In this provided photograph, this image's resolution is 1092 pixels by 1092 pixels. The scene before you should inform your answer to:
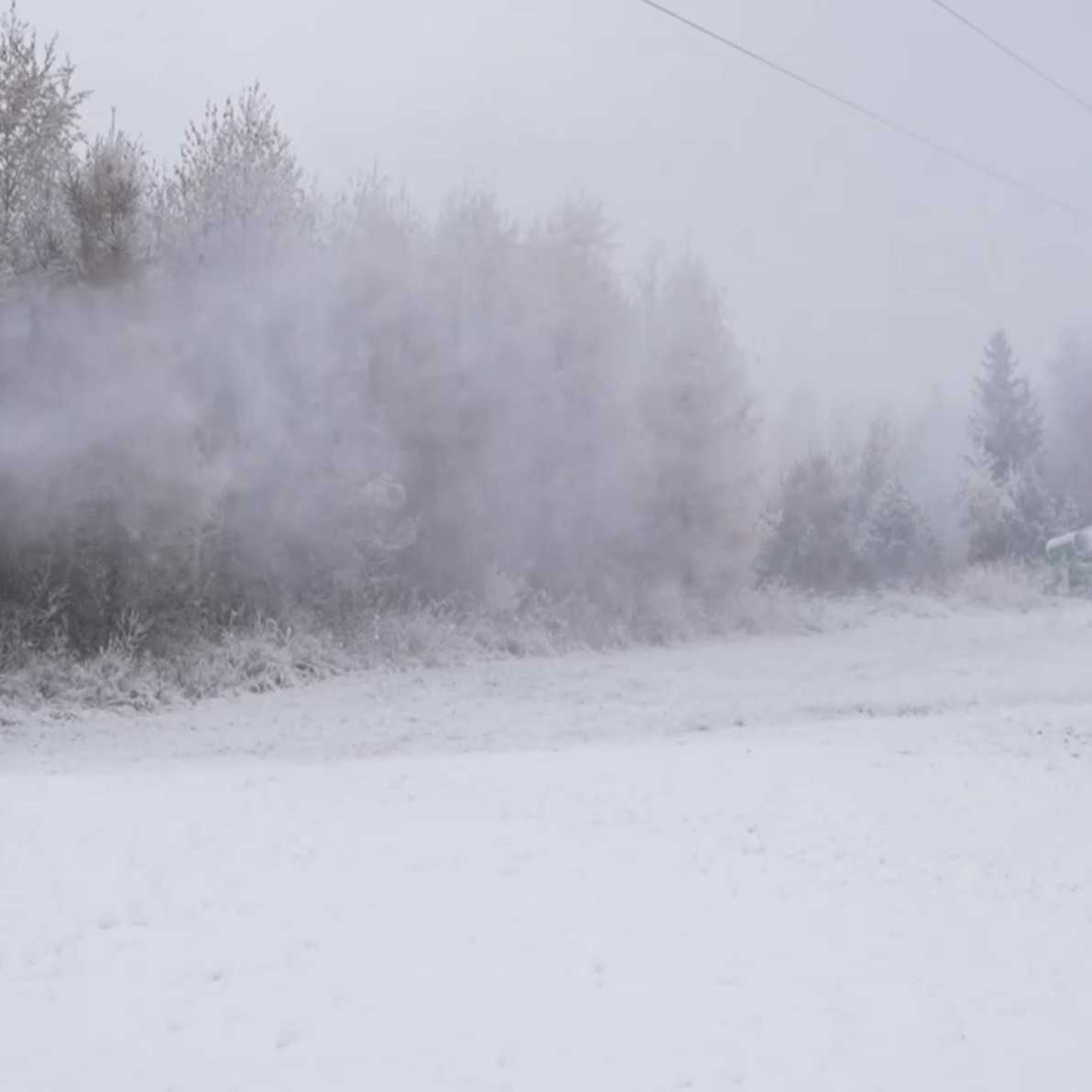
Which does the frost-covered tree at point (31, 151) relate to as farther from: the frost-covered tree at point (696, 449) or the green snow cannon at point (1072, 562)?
the green snow cannon at point (1072, 562)

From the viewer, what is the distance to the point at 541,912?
7516 mm

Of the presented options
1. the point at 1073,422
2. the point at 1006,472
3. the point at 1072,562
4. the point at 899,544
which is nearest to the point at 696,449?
the point at 899,544

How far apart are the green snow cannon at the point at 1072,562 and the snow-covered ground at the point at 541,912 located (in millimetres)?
28016

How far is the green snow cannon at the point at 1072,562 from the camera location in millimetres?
40250

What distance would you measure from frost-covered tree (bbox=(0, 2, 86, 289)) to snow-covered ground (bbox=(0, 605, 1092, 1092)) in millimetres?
8424

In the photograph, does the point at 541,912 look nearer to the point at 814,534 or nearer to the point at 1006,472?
the point at 814,534

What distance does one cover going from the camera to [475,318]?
90.0ft

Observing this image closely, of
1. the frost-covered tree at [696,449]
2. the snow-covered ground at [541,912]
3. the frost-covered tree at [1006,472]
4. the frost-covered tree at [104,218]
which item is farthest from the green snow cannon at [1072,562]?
the frost-covered tree at [104,218]

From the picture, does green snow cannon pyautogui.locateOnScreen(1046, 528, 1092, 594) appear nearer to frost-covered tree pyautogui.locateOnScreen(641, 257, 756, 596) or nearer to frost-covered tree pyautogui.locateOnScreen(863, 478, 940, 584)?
frost-covered tree pyautogui.locateOnScreen(863, 478, 940, 584)

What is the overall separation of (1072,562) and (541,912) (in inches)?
1507

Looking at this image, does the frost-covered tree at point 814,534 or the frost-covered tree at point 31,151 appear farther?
the frost-covered tree at point 814,534

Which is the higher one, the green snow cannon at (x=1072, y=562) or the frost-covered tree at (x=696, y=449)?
the frost-covered tree at (x=696, y=449)

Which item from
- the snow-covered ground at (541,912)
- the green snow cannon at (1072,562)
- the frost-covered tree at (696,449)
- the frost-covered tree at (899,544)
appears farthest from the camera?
the frost-covered tree at (899,544)

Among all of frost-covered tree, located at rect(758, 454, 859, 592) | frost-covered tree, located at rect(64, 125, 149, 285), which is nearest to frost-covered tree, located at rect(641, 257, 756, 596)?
frost-covered tree, located at rect(758, 454, 859, 592)
